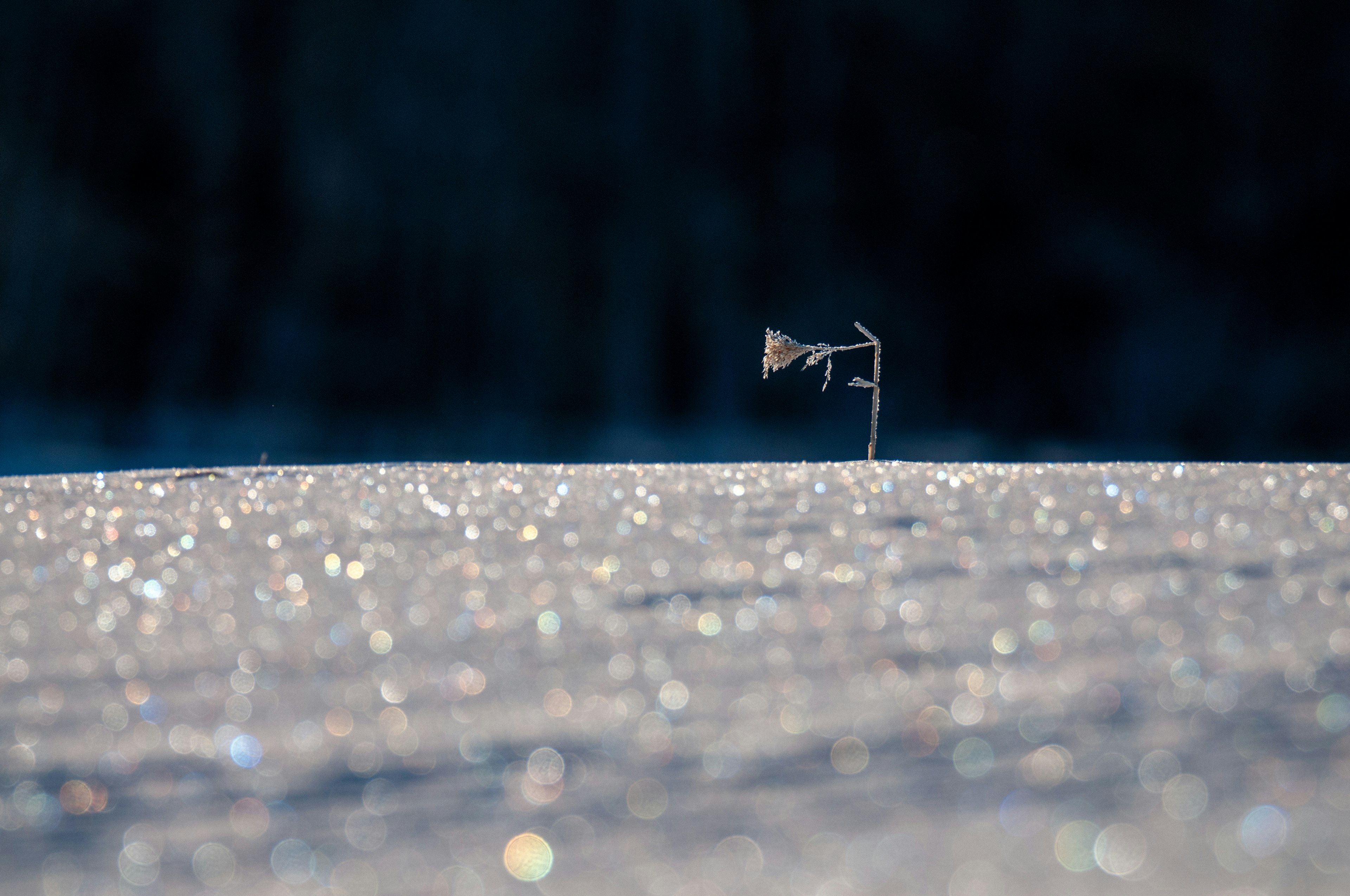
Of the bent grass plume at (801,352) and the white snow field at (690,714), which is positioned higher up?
the white snow field at (690,714)

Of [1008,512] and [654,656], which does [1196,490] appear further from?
[654,656]

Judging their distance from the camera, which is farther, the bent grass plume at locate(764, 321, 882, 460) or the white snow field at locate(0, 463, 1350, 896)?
the bent grass plume at locate(764, 321, 882, 460)

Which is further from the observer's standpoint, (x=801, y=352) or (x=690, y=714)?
(x=801, y=352)

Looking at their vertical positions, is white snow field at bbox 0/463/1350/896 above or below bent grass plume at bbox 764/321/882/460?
above

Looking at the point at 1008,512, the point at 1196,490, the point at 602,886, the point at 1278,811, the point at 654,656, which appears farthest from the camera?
A: the point at 1196,490

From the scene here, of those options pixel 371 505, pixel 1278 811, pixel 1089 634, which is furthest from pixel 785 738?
pixel 371 505

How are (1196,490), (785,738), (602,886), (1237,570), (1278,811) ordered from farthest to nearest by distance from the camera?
(1196,490) → (1237,570) → (785,738) → (1278,811) → (602,886)

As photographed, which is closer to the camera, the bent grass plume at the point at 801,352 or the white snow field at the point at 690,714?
the white snow field at the point at 690,714

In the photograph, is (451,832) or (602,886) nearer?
(602,886)
